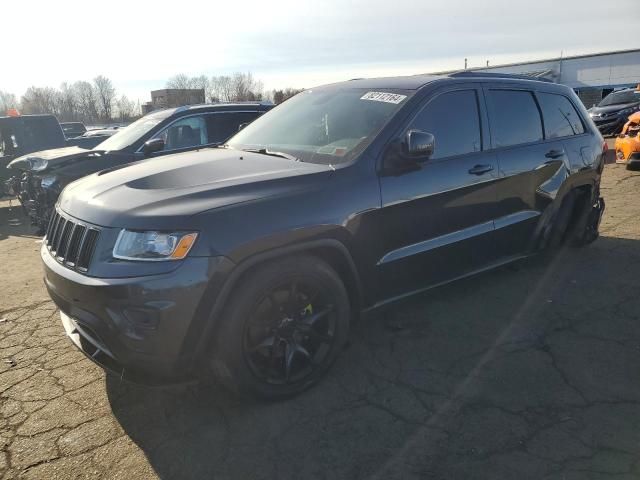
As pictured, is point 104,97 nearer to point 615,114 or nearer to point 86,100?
point 86,100

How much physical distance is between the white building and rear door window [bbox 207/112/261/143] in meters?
41.8

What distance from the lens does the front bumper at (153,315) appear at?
7.80 ft

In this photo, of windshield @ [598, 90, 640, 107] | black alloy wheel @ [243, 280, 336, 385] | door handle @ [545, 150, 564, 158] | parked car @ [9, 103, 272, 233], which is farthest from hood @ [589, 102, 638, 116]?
black alloy wheel @ [243, 280, 336, 385]

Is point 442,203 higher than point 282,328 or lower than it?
higher

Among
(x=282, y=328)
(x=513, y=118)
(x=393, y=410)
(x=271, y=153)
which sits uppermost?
(x=513, y=118)

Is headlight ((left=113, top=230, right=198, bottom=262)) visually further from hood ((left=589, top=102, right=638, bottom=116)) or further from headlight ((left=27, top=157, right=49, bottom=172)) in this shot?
hood ((left=589, top=102, right=638, bottom=116))

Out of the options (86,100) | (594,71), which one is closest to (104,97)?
(86,100)

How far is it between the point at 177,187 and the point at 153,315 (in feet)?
2.52

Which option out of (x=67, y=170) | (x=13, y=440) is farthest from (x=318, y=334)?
(x=67, y=170)

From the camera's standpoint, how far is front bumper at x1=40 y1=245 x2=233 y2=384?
2.38 m

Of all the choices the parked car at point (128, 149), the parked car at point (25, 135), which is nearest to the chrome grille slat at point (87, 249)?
the parked car at point (128, 149)

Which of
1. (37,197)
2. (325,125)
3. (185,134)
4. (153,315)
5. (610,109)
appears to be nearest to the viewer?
(153,315)

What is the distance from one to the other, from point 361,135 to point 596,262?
3.32 metres

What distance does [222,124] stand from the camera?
7.12 metres
